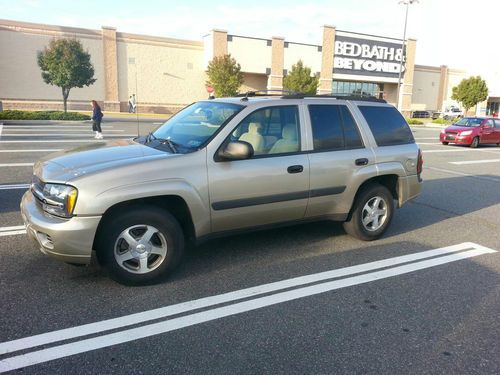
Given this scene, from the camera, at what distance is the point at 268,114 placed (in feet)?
14.5

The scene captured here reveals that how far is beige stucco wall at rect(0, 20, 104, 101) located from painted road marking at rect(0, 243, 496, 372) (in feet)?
140

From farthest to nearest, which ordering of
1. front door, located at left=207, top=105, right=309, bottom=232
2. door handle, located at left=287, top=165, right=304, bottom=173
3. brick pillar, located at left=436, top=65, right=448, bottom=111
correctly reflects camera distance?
brick pillar, located at left=436, top=65, right=448, bottom=111
door handle, located at left=287, top=165, right=304, bottom=173
front door, located at left=207, top=105, right=309, bottom=232

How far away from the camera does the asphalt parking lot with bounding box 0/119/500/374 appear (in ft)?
9.23

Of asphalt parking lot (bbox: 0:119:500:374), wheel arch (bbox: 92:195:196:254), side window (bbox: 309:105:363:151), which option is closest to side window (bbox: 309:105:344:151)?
side window (bbox: 309:105:363:151)

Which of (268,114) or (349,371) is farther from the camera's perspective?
(268,114)

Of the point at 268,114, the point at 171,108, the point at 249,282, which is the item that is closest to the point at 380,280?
the point at 249,282

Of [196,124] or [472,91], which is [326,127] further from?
[472,91]

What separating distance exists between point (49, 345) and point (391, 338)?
2.52m

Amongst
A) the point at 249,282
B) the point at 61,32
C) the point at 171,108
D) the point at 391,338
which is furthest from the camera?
the point at 171,108

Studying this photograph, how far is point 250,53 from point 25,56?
22417 mm

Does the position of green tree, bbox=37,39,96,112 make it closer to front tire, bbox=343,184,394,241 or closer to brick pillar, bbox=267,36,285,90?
brick pillar, bbox=267,36,285,90

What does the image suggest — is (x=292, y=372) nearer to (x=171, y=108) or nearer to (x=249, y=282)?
(x=249, y=282)

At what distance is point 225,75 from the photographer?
38125 mm

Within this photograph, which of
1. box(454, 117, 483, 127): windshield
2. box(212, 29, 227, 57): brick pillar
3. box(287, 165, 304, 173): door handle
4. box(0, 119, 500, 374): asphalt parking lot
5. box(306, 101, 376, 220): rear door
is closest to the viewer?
box(0, 119, 500, 374): asphalt parking lot
